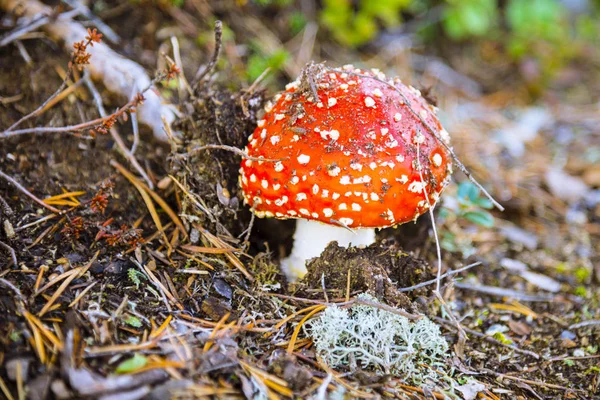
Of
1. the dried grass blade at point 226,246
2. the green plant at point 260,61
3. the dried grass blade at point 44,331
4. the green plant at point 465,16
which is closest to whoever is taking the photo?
the dried grass blade at point 44,331

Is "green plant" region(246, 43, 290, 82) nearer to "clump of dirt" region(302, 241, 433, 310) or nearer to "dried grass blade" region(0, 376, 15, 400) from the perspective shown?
"clump of dirt" region(302, 241, 433, 310)

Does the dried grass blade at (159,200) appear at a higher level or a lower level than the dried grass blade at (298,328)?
higher

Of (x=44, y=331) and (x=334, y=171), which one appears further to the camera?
(x=334, y=171)

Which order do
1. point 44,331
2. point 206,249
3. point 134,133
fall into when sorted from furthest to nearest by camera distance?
point 134,133 → point 206,249 → point 44,331

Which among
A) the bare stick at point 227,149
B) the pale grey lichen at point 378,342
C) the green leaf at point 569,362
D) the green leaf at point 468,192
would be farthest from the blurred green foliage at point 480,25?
the green leaf at point 569,362

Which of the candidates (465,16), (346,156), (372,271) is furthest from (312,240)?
(465,16)

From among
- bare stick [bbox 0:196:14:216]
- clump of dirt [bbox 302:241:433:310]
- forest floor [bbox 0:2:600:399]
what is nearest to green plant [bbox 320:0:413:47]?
forest floor [bbox 0:2:600:399]

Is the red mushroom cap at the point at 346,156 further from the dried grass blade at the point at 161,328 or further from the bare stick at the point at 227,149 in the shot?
the dried grass blade at the point at 161,328

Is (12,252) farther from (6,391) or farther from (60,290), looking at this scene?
(6,391)
